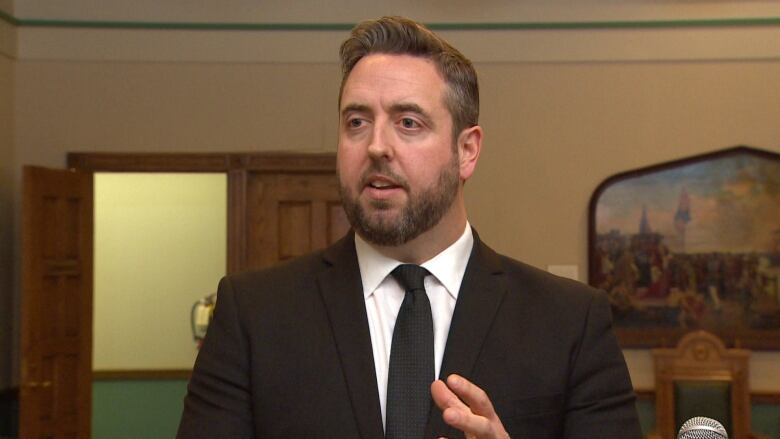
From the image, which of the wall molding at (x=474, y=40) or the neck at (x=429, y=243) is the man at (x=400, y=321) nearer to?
the neck at (x=429, y=243)

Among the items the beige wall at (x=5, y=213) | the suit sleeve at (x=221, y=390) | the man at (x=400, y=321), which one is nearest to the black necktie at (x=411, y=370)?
the man at (x=400, y=321)

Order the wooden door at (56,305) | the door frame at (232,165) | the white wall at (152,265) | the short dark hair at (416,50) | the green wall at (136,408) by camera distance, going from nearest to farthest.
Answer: the short dark hair at (416,50) < the wooden door at (56,305) < the door frame at (232,165) < the green wall at (136,408) < the white wall at (152,265)

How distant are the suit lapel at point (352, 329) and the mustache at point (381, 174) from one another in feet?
0.65

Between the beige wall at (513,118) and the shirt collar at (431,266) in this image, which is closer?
the shirt collar at (431,266)

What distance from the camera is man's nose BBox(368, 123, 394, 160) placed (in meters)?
1.69

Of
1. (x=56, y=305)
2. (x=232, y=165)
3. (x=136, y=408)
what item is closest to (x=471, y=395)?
(x=56, y=305)

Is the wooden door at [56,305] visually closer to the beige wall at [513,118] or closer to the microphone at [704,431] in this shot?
the beige wall at [513,118]

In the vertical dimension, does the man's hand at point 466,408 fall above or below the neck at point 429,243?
below

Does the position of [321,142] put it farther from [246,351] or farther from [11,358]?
[246,351]

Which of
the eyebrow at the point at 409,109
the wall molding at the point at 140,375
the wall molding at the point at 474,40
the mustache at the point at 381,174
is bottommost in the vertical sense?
the wall molding at the point at 140,375

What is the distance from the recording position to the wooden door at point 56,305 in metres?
6.14

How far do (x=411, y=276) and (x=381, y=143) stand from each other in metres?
0.25

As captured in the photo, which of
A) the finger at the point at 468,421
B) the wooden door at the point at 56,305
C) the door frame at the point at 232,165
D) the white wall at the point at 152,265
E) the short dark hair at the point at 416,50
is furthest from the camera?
the white wall at the point at 152,265

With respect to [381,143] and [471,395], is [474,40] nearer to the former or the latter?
[381,143]
